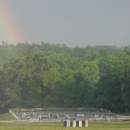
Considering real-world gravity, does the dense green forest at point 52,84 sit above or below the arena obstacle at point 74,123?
above

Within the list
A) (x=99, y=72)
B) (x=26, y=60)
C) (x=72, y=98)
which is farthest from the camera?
(x=99, y=72)

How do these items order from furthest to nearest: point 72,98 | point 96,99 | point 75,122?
1. point 72,98
2. point 96,99
3. point 75,122

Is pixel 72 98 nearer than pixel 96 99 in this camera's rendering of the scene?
No

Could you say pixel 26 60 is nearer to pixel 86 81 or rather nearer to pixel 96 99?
pixel 86 81

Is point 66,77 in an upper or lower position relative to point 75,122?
upper

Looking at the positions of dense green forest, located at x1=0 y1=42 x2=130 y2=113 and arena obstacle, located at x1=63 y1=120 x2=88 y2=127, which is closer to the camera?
arena obstacle, located at x1=63 y1=120 x2=88 y2=127

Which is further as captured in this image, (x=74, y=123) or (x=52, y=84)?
(x=52, y=84)

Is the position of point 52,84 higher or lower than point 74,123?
higher

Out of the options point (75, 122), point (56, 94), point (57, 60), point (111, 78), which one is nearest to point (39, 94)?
point (56, 94)

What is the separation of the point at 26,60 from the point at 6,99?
10896mm

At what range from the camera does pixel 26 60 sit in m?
119

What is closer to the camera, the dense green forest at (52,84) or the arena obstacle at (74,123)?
the arena obstacle at (74,123)

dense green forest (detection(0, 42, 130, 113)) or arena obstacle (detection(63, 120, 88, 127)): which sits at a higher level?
dense green forest (detection(0, 42, 130, 113))

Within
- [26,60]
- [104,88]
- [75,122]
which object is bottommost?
[75,122]
